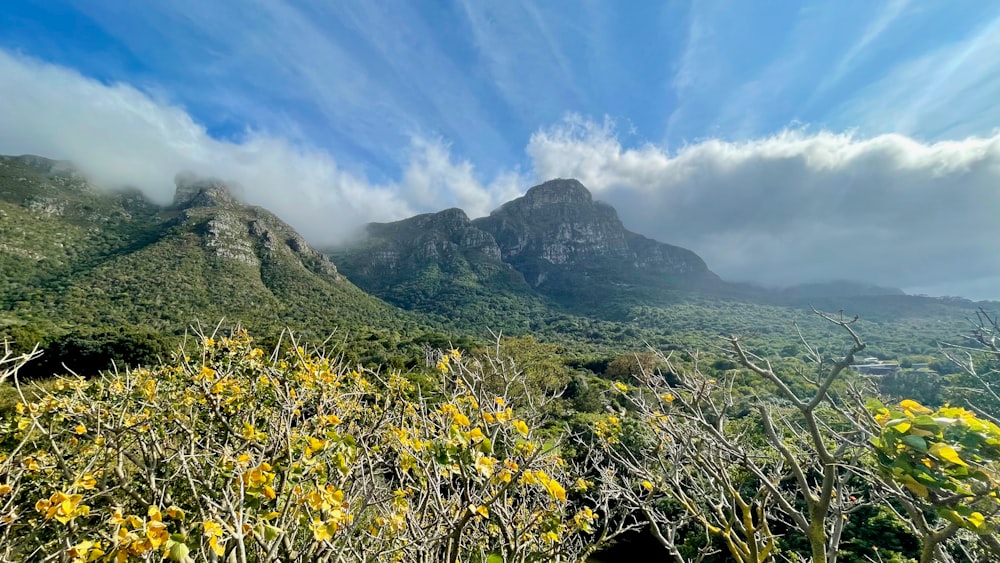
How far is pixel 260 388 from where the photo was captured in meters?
4.31

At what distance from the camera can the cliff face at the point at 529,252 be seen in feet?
395

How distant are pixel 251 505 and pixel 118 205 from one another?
331 ft

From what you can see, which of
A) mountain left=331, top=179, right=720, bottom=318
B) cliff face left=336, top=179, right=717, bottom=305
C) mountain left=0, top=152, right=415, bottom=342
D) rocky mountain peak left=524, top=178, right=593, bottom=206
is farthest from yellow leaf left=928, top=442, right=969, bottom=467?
rocky mountain peak left=524, top=178, right=593, bottom=206

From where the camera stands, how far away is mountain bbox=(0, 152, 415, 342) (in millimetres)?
46125

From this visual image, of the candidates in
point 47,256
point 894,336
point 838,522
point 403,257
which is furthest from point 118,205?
point 894,336

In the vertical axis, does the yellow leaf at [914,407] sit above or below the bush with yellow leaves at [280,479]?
above

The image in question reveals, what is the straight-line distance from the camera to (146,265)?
5597 cm

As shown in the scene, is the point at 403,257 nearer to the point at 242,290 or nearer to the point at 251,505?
the point at 242,290

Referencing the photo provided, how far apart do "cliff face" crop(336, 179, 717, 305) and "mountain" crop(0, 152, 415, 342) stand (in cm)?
3393

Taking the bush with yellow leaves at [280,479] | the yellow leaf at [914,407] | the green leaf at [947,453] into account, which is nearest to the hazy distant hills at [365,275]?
the bush with yellow leaves at [280,479]

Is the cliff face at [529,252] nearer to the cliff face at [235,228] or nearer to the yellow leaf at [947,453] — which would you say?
the cliff face at [235,228]

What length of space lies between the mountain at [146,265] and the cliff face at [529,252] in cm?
3393

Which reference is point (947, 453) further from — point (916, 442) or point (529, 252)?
point (529, 252)

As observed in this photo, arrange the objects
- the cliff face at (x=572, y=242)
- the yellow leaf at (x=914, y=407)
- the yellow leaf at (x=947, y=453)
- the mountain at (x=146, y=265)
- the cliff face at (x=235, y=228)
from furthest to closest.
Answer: the cliff face at (x=572, y=242) < the cliff face at (x=235, y=228) < the mountain at (x=146, y=265) < the yellow leaf at (x=914, y=407) < the yellow leaf at (x=947, y=453)
